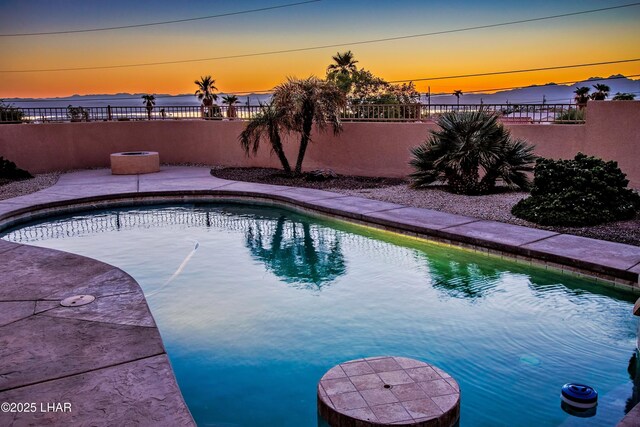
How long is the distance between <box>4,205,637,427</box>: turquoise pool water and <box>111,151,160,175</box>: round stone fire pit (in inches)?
230

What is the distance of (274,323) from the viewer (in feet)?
16.8

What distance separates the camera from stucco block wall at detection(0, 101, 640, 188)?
1016 centimetres

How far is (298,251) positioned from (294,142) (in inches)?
286

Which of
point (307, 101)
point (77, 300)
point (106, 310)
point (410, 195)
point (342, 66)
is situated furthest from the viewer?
point (342, 66)

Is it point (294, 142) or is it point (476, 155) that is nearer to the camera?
point (476, 155)

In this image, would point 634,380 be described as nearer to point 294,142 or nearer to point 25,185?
point 294,142

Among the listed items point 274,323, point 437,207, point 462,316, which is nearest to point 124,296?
point 274,323

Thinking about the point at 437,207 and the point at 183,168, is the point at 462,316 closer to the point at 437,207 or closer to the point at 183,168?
the point at 437,207

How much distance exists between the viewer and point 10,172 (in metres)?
13.7

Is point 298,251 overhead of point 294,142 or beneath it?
beneath

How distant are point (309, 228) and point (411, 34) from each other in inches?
494

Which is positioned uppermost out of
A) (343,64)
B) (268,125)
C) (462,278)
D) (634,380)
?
(343,64)

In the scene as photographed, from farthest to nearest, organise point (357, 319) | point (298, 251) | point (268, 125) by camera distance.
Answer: point (268, 125), point (298, 251), point (357, 319)

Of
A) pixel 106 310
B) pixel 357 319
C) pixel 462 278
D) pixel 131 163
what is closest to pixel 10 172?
pixel 131 163
